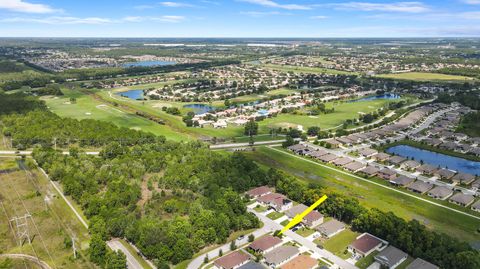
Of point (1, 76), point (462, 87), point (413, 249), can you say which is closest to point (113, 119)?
point (413, 249)

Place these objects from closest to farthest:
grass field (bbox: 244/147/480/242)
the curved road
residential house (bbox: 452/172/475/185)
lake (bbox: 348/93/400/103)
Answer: the curved road → grass field (bbox: 244/147/480/242) → residential house (bbox: 452/172/475/185) → lake (bbox: 348/93/400/103)

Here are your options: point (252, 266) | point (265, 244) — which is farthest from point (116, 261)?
point (265, 244)

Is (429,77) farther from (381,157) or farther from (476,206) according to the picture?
(476,206)

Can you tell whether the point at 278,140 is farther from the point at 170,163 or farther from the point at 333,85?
the point at 333,85

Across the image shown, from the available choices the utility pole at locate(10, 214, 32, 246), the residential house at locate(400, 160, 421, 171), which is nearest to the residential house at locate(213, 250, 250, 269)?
the utility pole at locate(10, 214, 32, 246)

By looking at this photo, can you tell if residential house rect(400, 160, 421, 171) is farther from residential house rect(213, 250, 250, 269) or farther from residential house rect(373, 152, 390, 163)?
residential house rect(213, 250, 250, 269)

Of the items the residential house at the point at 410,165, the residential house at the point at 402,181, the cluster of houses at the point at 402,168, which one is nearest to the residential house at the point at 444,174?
the cluster of houses at the point at 402,168

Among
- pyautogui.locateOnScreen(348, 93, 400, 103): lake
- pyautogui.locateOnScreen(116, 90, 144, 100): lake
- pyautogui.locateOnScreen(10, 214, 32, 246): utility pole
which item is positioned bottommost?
pyautogui.locateOnScreen(10, 214, 32, 246): utility pole
